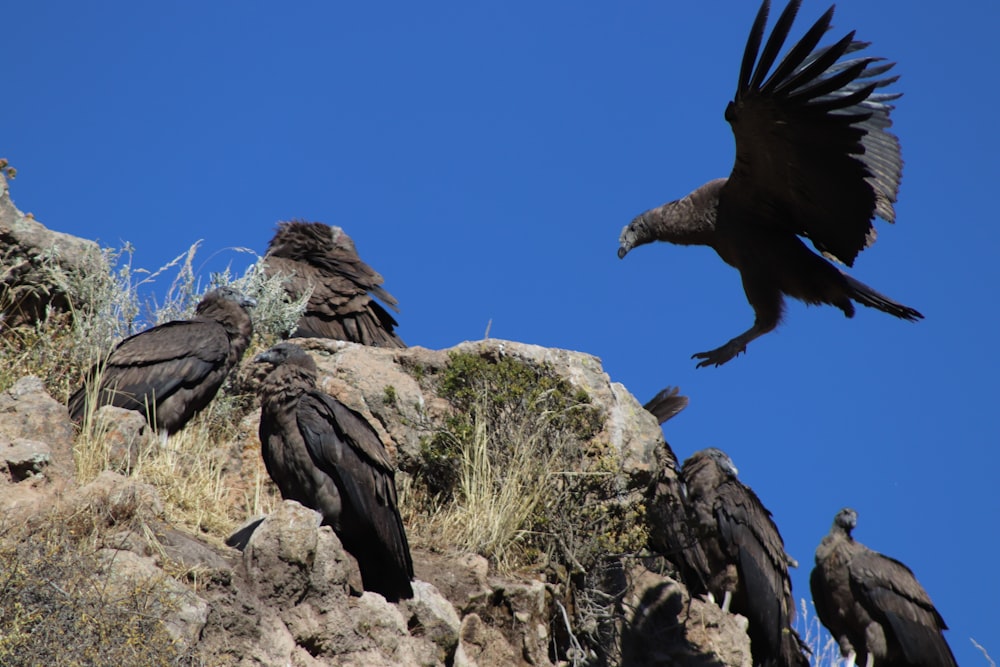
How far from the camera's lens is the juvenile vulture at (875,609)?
9297 mm

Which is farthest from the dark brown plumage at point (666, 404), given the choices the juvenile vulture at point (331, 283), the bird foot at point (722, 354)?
the juvenile vulture at point (331, 283)

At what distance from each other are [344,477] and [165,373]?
2.23 meters

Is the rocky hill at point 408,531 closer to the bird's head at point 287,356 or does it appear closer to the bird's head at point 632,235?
the bird's head at point 287,356

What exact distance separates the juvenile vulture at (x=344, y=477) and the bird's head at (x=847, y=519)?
4.79 m

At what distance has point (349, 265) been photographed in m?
12.8

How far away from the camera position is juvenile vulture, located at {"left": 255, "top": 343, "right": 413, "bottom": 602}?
6598mm

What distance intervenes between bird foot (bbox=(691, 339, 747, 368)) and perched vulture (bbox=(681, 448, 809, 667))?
4.34 ft

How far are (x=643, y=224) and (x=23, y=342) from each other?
5.73m

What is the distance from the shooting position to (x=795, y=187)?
931cm

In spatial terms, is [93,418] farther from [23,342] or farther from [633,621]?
[633,621]

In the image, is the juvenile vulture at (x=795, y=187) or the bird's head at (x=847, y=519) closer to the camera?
the juvenile vulture at (x=795, y=187)

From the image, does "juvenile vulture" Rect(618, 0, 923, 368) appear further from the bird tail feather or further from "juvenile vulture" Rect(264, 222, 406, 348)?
"juvenile vulture" Rect(264, 222, 406, 348)

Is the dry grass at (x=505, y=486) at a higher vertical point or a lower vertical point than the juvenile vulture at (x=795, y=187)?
lower

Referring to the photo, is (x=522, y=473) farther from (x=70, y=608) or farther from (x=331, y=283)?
(x=331, y=283)
